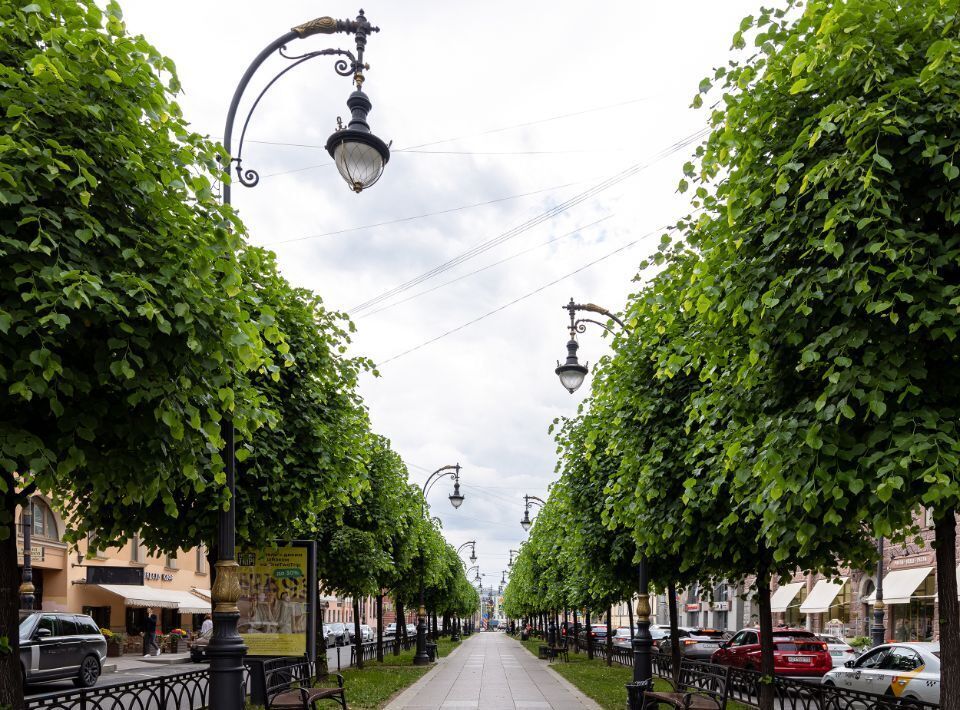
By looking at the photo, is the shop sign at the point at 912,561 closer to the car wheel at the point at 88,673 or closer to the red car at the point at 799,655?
the red car at the point at 799,655

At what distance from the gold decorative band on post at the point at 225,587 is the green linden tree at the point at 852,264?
435 centimetres

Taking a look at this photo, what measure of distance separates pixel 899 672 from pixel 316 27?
49.3 feet

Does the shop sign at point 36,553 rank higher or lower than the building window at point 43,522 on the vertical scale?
lower

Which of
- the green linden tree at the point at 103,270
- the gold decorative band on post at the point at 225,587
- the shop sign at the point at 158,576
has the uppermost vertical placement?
the green linden tree at the point at 103,270

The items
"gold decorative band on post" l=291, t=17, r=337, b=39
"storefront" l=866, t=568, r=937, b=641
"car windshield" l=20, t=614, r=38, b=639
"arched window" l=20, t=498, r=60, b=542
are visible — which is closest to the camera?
"gold decorative band on post" l=291, t=17, r=337, b=39

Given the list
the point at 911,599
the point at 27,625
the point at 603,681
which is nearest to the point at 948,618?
the point at 603,681

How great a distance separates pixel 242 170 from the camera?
9062mm

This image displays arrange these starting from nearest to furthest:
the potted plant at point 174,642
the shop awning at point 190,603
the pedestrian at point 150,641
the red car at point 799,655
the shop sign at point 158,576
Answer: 1. the red car at point 799,655
2. the pedestrian at point 150,641
3. the potted plant at point 174,642
4. the shop sign at point 158,576
5. the shop awning at point 190,603

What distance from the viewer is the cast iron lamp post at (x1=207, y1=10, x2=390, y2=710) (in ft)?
23.7

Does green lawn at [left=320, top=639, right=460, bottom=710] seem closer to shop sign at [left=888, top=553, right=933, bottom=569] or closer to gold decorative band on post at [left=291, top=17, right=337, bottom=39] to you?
gold decorative band on post at [left=291, top=17, right=337, bottom=39]

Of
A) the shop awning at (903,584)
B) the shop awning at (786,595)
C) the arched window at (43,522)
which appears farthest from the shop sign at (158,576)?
the shop awning at (903,584)

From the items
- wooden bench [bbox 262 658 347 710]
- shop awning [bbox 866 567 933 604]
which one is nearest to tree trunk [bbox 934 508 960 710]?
wooden bench [bbox 262 658 347 710]

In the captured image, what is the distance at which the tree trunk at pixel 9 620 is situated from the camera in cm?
660

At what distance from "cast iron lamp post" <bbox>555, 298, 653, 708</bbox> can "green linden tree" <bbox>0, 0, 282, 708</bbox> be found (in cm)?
598
